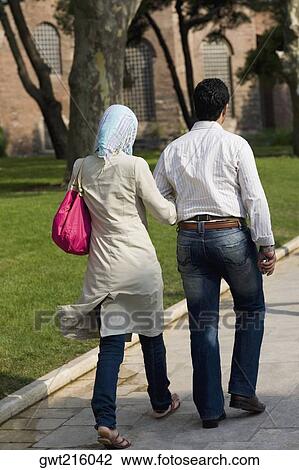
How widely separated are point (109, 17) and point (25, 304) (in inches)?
404

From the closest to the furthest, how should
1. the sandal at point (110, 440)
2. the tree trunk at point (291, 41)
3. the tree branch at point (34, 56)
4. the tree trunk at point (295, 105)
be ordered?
1. the sandal at point (110, 440)
2. the tree trunk at point (291, 41)
3. the tree trunk at point (295, 105)
4. the tree branch at point (34, 56)

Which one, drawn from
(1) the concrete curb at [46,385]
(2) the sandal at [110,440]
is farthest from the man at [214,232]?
(1) the concrete curb at [46,385]

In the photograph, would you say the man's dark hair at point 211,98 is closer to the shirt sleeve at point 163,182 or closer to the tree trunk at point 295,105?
the shirt sleeve at point 163,182

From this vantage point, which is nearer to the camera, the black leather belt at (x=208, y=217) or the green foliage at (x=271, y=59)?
the black leather belt at (x=208, y=217)

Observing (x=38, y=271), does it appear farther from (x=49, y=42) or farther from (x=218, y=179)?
(x=49, y=42)

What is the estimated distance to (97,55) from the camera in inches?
826

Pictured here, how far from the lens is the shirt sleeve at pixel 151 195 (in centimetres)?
664

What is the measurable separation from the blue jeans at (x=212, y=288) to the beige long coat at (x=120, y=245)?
0.73ft

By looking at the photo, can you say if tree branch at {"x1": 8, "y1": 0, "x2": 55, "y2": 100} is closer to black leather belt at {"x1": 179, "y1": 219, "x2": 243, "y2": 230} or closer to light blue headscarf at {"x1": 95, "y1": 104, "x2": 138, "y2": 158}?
light blue headscarf at {"x1": 95, "y1": 104, "x2": 138, "y2": 158}

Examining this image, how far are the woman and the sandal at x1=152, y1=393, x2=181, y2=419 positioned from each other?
0.66 metres

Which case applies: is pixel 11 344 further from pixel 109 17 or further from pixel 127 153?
→ pixel 109 17

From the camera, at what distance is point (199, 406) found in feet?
22.6

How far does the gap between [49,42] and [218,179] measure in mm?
52191

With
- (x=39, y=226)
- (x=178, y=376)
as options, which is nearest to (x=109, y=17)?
(x=39, y=226)
